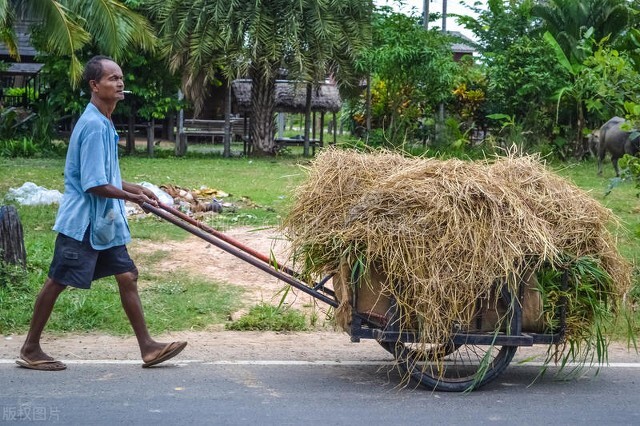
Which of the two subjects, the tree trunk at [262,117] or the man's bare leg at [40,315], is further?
the tree trunk at [262,117]

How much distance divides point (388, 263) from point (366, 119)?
1835cm

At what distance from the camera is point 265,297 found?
25.8ft

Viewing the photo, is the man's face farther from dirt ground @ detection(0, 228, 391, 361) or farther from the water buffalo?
the water buffalo

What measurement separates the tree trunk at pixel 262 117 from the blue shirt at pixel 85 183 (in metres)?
16.6

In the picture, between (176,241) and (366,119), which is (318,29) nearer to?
(366,119)

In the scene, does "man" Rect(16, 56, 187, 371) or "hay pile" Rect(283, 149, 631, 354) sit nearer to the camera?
"hay pile" Rect(283, 149, 631, 354)

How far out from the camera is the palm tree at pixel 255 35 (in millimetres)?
19609

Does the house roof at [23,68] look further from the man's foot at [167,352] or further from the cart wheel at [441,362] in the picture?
the cart wheel at [441,362]

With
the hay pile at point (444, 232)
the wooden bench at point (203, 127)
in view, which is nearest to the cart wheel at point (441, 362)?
the hay pile at point (444, 232)

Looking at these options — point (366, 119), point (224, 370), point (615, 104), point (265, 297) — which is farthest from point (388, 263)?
point (366, 119)

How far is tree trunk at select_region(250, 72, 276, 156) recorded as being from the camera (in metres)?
22.0

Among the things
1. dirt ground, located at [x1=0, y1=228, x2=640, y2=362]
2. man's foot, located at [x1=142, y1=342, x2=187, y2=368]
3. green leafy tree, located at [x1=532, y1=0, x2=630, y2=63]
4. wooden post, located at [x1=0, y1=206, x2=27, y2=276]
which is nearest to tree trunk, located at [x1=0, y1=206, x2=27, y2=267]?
wooden post, located at [x1=0, y1=206, x2=27, y2=276]

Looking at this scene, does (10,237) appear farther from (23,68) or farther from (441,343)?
(23,68)

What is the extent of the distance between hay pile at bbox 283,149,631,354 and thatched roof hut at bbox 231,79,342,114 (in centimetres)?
1799
